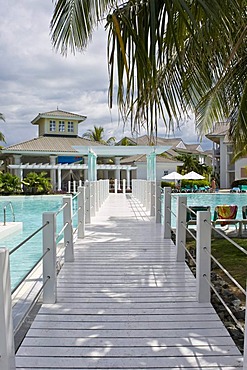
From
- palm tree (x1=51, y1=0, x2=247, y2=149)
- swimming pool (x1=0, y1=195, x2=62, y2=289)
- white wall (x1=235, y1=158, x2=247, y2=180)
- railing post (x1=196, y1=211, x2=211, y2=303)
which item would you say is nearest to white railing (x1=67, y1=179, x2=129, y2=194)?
swimming pool (x1=0, y1=195, x2=62, y2=289)

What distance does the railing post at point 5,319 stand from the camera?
7.53 feet

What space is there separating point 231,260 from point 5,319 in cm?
722

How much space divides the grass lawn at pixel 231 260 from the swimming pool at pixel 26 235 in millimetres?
4024

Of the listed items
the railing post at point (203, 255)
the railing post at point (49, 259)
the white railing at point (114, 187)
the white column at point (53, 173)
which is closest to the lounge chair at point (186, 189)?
the white railing at point (114, 187)

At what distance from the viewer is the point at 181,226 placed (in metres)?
5.81

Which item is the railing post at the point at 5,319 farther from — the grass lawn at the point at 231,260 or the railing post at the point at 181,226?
the grass lawn at the point at 231,260

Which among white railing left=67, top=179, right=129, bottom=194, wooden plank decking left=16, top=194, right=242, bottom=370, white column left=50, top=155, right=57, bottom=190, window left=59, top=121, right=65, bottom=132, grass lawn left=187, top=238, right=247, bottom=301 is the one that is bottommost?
grass lawn left=187, top=238, right=247, bottom=301

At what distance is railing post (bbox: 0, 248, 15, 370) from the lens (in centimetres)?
229

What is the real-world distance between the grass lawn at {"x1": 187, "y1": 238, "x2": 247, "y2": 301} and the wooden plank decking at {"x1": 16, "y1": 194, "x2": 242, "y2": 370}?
6.47ft

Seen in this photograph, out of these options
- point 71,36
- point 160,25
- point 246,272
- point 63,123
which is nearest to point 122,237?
point 246,272

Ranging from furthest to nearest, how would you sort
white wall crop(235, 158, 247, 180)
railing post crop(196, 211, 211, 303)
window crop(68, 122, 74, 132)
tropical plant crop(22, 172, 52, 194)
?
white wall crop(235, 158, 247, 180) → window crop(68, 122, 74, 132) → tropical plant crop(22, 172, 52, 194) → railing post crop(196, 211, 211, 303)

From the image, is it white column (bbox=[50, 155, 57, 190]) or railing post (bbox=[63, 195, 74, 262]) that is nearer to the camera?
railing post (bbox=[63, 195, 74, 262])

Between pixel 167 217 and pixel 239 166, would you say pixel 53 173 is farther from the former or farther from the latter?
pixel 167 217

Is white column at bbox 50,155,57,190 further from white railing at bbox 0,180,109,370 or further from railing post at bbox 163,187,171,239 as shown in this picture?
railing post at bbox 163,187,171,239
